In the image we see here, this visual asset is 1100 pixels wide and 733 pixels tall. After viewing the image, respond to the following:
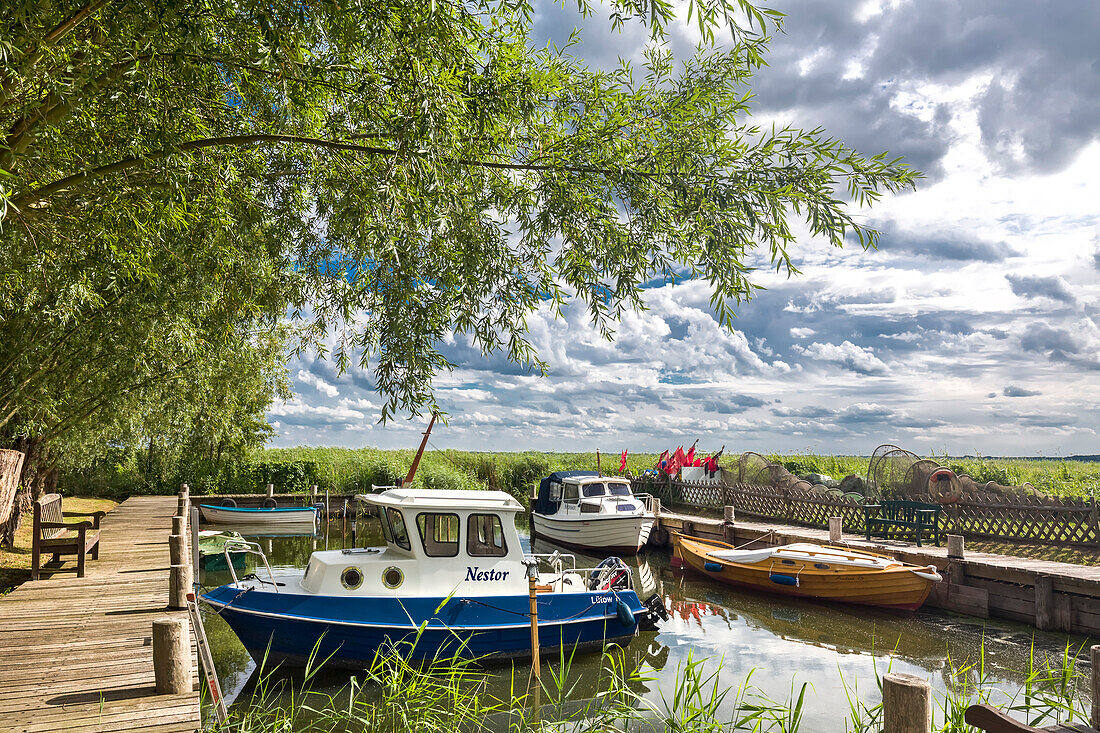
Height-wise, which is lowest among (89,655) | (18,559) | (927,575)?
(18,559)

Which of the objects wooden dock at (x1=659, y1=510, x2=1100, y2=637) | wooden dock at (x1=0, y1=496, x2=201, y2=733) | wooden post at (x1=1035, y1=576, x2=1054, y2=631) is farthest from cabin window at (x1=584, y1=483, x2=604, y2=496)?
wooden dock at (x1=0, y1=496, x2=201, y2=733)

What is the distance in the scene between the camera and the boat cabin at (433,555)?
951 cm

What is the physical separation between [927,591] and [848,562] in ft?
4.40

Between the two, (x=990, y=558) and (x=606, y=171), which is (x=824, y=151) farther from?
(x=990, y=558)

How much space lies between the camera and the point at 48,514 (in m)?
10.6

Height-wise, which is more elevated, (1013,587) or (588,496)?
(588,496)

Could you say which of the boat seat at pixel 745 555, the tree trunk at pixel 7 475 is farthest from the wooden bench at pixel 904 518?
the tree trunk at pixel 7 475

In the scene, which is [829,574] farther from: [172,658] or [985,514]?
[172,658]

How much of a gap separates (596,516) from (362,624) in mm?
10259

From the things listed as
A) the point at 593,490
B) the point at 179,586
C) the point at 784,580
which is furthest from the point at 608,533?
the point at 179,586

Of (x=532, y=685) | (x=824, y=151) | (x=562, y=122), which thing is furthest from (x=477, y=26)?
(x=532, y=685)

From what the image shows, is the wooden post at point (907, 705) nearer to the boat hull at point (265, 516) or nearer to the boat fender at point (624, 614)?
the boat fender at point (624, 614)

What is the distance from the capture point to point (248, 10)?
4887mm

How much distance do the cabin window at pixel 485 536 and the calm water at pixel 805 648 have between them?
5.70ft
